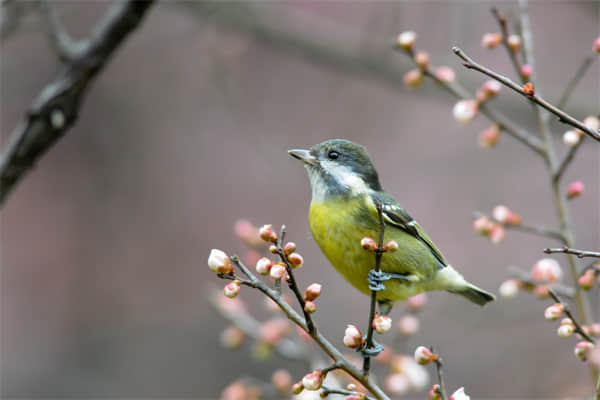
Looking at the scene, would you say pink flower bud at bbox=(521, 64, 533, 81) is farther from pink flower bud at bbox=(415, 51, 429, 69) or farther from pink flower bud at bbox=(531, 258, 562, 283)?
pink flower bud at bbox=(531, 258, 562, 283)

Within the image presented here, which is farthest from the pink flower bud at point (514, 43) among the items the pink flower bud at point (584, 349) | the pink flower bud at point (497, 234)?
the pink flower bud at point (584, 349)

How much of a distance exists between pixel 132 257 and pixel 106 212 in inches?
20.9

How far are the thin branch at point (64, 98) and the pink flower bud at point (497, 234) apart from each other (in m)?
1.59

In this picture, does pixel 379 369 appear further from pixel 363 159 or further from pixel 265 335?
pixel 363 159

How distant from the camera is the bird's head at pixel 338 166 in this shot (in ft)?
9.38

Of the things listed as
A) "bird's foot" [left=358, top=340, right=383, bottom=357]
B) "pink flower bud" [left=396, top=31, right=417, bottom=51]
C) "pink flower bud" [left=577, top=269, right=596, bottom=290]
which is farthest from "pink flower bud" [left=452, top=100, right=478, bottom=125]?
"bird's foot" [left=358, top=340, right=383, bottom=357]

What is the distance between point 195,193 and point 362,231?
4513mm

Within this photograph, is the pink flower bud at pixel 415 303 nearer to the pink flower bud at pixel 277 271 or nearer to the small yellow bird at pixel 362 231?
the small yellow bird at pixel 362 231

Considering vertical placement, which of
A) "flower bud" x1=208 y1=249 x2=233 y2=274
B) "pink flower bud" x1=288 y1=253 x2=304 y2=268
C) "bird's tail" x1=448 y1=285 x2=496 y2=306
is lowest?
"flower bud" x1=208 y1=249 x2=233 y2=274

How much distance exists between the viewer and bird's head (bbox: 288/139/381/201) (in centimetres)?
286

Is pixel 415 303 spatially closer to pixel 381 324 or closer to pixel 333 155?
pixel 333 155

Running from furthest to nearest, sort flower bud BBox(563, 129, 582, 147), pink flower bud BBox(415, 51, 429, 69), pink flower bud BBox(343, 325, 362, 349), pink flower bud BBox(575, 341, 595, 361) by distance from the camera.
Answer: pink flower bud BBox(415, 51, 429, 69), flower bud BBox(563, 129, 582, 147), pink flower bud BBox(343, 325, 362, 349), pink flower bud BBox(575, 341, 595, 361)

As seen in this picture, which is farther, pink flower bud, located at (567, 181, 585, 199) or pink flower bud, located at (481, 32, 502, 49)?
pink flower bud, located at (481, 32, 502, 49)

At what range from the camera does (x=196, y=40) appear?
5328mm
